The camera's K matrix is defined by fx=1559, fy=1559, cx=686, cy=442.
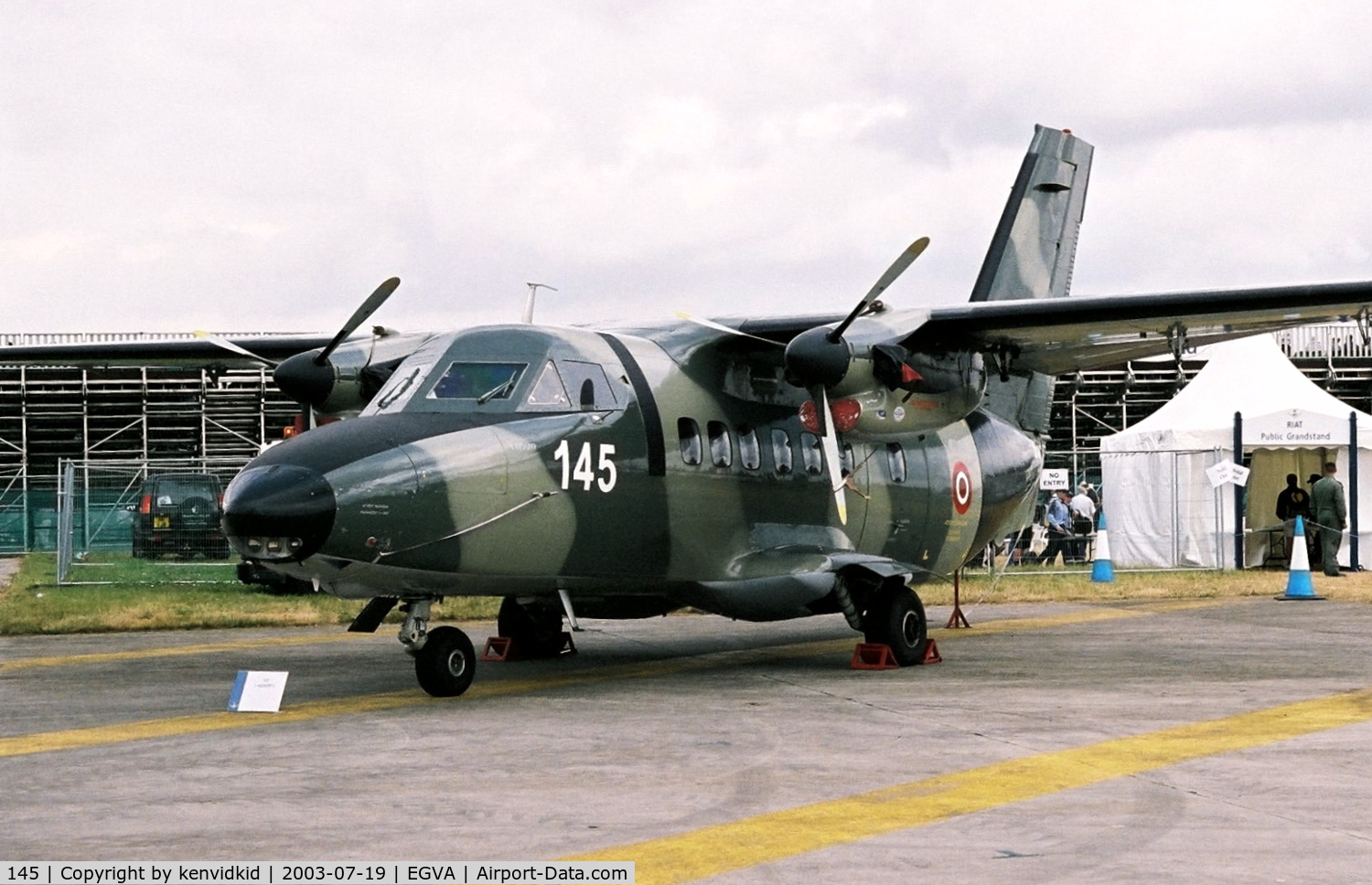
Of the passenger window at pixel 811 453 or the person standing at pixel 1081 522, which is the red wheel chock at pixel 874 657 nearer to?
the passenger window at pixel 811 453

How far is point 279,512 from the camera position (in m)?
10.5

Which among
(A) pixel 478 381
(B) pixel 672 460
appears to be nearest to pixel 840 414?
(B) pixel 672 460

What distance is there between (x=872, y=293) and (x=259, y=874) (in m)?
8.81

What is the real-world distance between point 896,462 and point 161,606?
11355 millimetres

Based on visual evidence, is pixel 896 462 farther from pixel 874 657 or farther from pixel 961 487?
pixel 874 657

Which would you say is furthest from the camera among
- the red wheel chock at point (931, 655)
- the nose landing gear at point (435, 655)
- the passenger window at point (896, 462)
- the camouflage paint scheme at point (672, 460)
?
the passenger window at point (896, 462)

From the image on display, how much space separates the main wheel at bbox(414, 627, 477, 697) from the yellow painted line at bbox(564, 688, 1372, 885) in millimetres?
4870

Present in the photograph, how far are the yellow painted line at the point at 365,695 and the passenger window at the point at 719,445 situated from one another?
2023mm

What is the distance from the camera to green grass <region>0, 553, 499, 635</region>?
65.3 ft

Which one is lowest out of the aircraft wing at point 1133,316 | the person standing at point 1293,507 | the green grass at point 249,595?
the green grass at point 249,595

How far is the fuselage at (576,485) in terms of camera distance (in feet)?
36.1

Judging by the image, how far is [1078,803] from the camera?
7641 mm

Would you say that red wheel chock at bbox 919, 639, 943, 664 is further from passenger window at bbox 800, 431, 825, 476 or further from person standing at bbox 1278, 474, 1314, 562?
person standing at bbox 1278, 474, 1314, 562

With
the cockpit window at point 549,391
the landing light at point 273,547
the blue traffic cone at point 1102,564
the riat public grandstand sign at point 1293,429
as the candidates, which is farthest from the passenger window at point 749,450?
the riat public grandstand sign at point 1293,429
